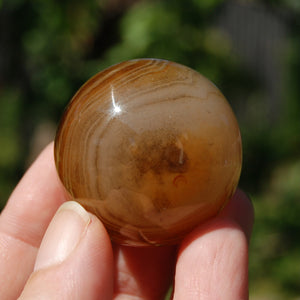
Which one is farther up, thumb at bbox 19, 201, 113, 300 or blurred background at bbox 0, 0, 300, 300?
thumb at bbox 19, 201, 113, 300

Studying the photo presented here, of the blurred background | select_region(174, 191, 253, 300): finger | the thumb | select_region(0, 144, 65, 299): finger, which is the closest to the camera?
the thumb

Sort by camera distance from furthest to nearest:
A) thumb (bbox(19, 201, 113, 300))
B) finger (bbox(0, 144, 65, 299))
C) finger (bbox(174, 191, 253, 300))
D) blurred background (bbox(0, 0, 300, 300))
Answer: blurred background (bbox(0, 0, 300, 300)) → finger (bbox(0, 144, 65, 299)) → finger (bbox(174, 191, 253, 300)) → thumb (bbox(19, 201, 113, 300))

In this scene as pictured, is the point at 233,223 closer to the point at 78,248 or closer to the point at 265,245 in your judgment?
the point at 78,248

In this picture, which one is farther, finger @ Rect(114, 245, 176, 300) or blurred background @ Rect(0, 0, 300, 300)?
blurred background @ Rect(0, 0, 300, 300)

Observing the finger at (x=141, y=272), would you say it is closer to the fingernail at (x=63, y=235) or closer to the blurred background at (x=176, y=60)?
the fingernail at (x=63, y=235)

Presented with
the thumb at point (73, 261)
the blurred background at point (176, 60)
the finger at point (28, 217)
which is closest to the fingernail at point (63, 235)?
the thumb at point (73, 261)

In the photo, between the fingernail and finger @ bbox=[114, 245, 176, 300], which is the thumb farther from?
finger @ bbox=[114, 245, 176, 300]

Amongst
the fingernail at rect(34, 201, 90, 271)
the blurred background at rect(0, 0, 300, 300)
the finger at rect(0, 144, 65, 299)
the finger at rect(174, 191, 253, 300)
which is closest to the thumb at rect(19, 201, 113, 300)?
the fingernail at rect(34, 201, 90, 271)
